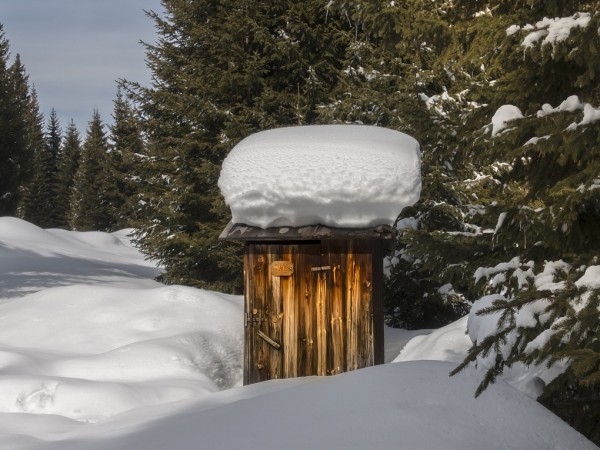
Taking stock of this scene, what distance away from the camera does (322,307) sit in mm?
9023

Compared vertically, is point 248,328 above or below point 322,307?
below

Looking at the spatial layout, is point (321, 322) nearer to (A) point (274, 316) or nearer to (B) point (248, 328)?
(A) point (274, 316)

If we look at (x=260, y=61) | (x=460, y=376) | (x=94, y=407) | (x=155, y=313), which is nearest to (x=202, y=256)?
(x=155, y=313)

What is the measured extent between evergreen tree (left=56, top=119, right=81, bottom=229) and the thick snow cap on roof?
46.6 metres

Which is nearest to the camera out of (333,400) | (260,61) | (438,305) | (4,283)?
(333,400)

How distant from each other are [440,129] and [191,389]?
5454 millimetres

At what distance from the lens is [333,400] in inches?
186

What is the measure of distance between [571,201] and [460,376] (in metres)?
1.63

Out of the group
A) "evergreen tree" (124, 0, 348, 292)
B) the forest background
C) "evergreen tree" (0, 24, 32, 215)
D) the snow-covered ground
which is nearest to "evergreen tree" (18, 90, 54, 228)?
"evergreen tree" (0, 24, 32, 215)

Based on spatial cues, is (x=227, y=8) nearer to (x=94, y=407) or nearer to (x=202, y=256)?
(x=202, y=256)

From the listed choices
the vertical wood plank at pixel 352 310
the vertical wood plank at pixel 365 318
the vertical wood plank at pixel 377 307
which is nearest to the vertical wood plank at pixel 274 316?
the vertical wood plank at pixel 352 310

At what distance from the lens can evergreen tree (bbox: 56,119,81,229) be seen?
5391 cm

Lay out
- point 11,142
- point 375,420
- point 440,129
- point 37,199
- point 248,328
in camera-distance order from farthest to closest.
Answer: point 37,199 < point 11,142 < point 248,328 < point 440,129 < point 375,420

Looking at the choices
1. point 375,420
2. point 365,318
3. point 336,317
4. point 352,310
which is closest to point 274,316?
point 336,317
